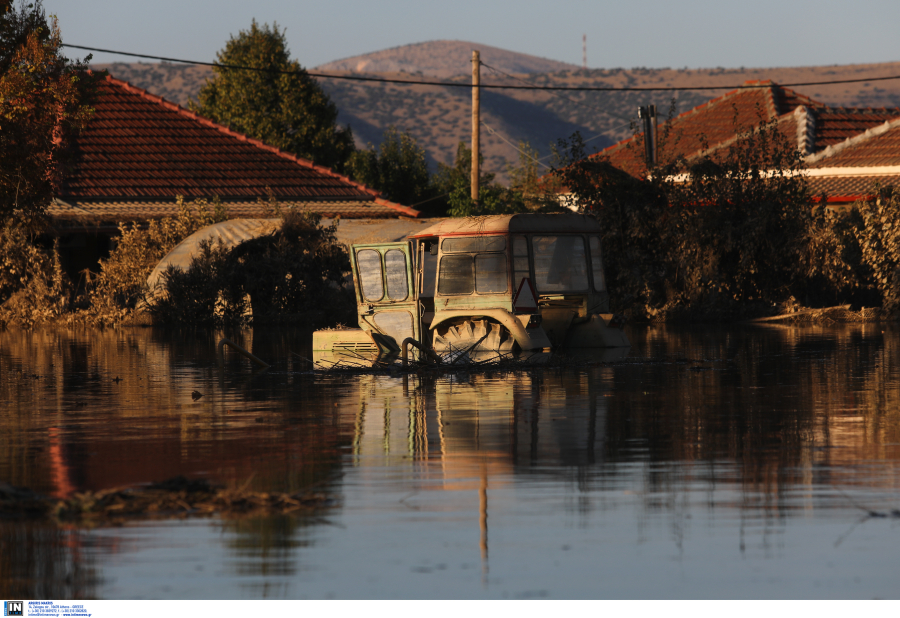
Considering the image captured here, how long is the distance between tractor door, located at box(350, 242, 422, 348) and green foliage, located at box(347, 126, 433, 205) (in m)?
38.8

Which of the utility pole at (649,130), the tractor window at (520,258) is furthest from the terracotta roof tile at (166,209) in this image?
the tractor window at (520,258)

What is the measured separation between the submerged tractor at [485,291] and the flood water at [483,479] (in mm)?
1044

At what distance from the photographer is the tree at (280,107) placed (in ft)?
189

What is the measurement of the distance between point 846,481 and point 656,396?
524cm

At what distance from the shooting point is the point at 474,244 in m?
17.5

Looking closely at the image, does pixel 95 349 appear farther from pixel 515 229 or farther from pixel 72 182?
pixel 72 182

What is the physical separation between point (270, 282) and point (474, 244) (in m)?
16.3

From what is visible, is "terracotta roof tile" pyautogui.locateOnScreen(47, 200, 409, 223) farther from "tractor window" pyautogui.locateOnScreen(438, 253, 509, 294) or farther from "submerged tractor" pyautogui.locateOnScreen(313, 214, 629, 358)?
"tractor window" pyautogui.locateOnScreen(438, 253, 509, 294)

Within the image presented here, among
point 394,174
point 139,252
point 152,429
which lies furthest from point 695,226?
point 394,174

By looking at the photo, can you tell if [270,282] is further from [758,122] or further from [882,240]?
[758,122]
